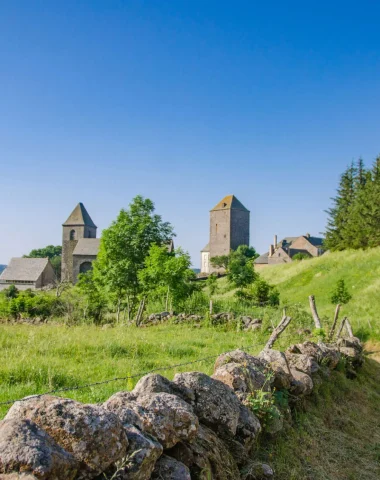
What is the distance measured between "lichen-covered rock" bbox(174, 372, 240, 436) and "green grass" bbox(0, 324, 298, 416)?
129 cm

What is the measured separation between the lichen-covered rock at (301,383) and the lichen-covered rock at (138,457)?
391 cm

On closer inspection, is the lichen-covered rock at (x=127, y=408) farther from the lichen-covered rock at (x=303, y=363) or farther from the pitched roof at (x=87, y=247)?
the pitched roof at (x=87, y=247)

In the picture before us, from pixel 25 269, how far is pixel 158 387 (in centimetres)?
8186

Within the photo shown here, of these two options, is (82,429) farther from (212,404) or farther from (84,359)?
(84,359)

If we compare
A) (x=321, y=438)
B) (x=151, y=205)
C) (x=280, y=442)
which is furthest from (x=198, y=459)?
(x=151, y=205)

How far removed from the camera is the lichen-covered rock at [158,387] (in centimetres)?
382

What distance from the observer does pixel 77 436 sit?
2598 mm

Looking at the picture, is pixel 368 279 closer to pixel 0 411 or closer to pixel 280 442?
pixel 280 442

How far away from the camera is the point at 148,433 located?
10.4 feet

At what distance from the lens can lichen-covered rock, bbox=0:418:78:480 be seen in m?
2.18

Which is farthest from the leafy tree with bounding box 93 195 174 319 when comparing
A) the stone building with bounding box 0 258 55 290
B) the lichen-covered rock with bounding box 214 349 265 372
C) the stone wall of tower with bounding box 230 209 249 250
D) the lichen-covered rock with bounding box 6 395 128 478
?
the stone wall of tower with bounding box 230 209 249 250

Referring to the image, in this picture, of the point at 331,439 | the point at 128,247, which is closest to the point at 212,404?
the point at 331,439

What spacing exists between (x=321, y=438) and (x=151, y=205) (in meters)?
19.8

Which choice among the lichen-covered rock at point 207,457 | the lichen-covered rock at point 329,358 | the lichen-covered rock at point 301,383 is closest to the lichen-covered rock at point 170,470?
the lichen-covered rock at point 207,457
